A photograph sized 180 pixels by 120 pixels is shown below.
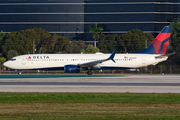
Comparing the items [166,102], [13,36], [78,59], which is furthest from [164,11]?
[166,102]

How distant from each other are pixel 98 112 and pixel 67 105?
309 cm

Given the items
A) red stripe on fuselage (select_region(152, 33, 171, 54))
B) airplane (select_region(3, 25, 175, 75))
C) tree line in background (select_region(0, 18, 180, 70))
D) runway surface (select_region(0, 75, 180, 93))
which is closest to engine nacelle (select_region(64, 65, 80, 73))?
airplane (select_region(3, 25, 175, 75))

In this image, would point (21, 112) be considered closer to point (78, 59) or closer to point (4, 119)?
point (4, 119)

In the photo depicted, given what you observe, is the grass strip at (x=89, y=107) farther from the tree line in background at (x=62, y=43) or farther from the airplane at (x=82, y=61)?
the tree line in background at (x=62, y=43)

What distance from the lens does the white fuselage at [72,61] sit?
51.9 meters

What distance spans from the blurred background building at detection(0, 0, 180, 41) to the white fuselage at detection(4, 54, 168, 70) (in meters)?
76.6

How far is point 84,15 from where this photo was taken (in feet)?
430

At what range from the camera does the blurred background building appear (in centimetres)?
12762

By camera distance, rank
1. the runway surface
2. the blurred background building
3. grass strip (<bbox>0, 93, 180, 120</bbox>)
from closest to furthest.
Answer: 1. grass strip (<bbox>0, 93, 180, 120</bbox>)
2. the runway surface
3. the blurred background building

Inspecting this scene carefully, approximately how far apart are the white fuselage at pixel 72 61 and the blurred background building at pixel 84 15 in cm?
7659

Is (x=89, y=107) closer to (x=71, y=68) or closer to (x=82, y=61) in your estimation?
(x=71, y=68)

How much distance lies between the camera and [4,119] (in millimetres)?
13672

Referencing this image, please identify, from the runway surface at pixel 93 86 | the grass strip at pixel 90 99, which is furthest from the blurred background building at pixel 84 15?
the grass strip at pixel 90 99

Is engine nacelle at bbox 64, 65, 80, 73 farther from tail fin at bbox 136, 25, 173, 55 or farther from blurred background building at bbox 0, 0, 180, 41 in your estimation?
blurred background building at bbox 0, 0, 180, 41
